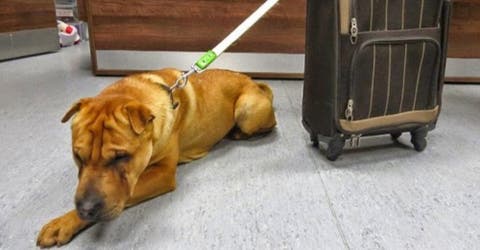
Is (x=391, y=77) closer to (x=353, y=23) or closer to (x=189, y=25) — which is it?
(x=353, y=23)

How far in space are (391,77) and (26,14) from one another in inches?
118

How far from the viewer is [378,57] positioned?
1237mm

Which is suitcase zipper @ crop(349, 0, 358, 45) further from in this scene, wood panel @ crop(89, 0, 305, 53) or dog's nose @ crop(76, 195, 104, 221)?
wood panel @ crop(89, 0, 305, 53)

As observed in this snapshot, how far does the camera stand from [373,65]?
48.9 inches

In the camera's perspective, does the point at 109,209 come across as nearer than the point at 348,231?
Yes

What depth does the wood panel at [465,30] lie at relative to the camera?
7.87 feet

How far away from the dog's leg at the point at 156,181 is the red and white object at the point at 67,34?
10.4 ft

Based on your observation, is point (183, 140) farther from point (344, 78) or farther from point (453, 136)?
point (453, 136)

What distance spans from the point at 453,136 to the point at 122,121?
4.37 ft

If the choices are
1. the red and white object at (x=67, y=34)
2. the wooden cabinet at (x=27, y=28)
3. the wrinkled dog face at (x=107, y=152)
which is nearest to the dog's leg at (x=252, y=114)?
the wrinkled dog face at (x=107, y=152)

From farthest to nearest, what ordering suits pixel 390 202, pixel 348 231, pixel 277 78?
pixel 277 78 < pixel 390 202 < pixel 348 231

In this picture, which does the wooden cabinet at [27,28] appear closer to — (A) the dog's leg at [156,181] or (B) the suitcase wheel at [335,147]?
(A) the dog's leg at [156,181]

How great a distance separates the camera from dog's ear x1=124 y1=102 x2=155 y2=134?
90 cm

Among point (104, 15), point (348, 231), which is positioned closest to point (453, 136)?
point (348, 231)
